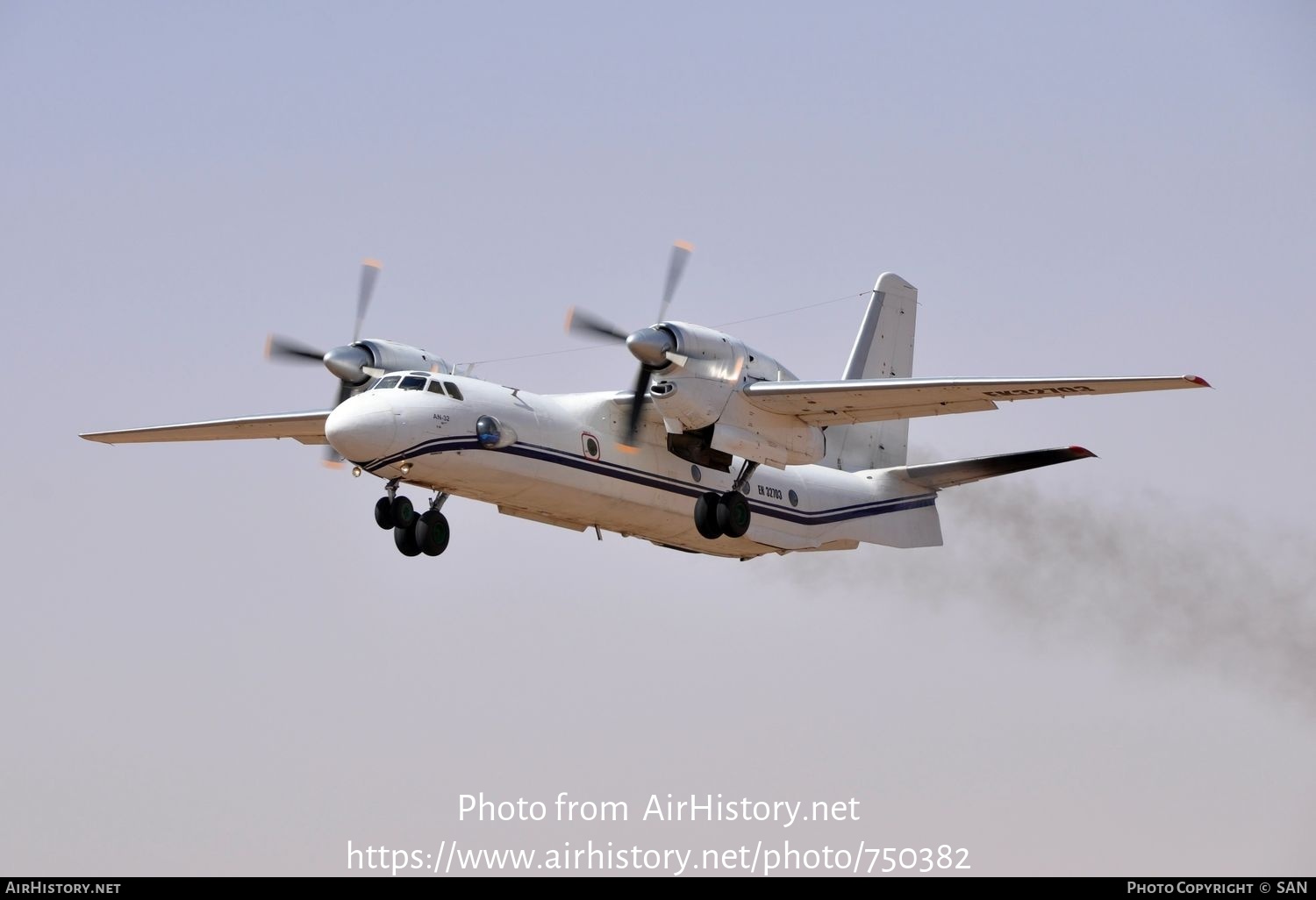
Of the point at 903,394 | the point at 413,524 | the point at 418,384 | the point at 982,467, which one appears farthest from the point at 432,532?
the point at 982,467

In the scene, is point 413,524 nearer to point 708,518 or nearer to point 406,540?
point 406,540

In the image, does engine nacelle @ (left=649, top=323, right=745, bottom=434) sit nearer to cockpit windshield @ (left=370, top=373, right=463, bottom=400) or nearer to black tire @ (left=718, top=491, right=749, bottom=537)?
black tire @ (left=718, top=491, right=749, bottom=537)

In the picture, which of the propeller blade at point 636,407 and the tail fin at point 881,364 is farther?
the tail fin at point 881,364

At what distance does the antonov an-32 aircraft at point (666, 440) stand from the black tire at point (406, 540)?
2 cm

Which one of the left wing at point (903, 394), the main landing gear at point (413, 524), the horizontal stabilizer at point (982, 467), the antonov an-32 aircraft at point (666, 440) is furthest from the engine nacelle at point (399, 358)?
the horizontal stabilizer at point (982, 467)

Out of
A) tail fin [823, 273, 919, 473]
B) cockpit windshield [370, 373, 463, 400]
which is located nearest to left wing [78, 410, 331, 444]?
cockpit windshield [370, 373, 463, 400]

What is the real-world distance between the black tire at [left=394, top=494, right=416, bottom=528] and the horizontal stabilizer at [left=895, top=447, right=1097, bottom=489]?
6.96 meters

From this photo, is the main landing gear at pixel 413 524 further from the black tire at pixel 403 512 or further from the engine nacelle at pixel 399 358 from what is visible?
the engine nacelle at pixel 399 358

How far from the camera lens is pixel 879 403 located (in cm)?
2088

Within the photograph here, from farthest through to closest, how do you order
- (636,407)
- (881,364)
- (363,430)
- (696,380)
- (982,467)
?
(881,364) → (982,467) → (636,407) → (696,380) → (363,430)

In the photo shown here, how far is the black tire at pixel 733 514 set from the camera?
21234 mm

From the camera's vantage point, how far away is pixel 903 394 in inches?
810

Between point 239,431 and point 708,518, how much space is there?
696 centimetres

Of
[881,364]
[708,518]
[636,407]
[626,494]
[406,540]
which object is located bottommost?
[406,540]
